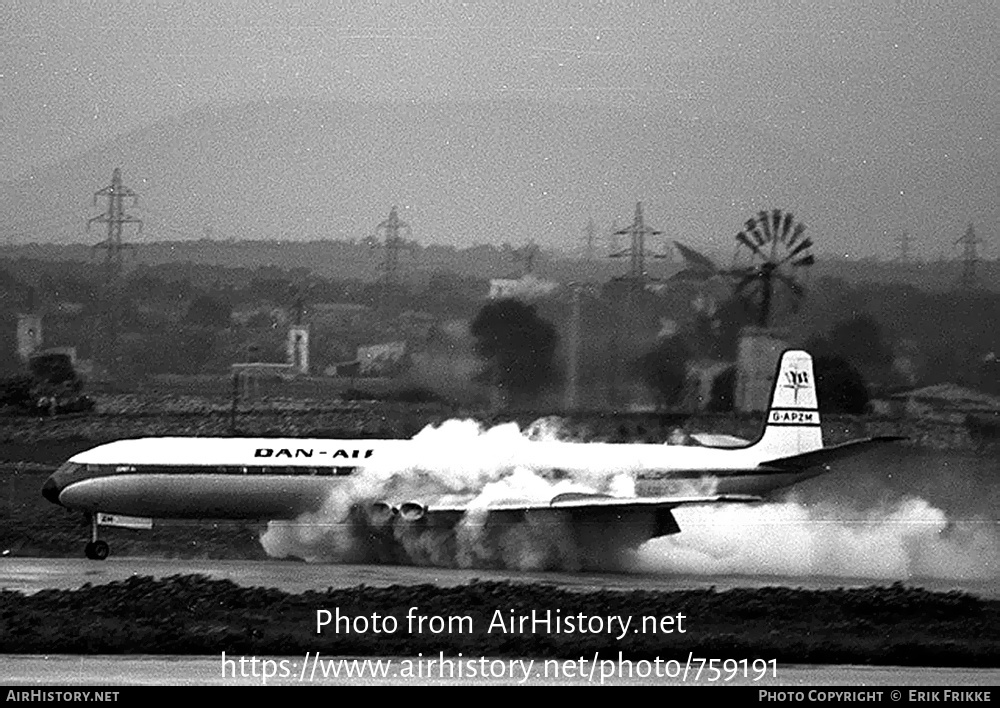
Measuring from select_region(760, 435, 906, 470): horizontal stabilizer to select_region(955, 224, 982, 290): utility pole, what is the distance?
1.54 meters

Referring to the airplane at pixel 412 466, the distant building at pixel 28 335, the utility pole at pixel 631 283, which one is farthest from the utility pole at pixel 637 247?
the distant building at pixel 28 335

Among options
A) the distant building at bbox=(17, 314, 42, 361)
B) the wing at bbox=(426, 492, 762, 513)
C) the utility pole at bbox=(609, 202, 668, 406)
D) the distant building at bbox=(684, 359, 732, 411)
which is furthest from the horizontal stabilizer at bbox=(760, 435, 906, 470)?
the distant building at bbox=(17, 314, 42, 361)

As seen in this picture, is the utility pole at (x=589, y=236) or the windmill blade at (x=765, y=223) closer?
the utility pole at (x=589, y=236)

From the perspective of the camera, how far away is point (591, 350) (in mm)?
16141

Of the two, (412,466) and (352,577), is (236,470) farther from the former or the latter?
(352,577)

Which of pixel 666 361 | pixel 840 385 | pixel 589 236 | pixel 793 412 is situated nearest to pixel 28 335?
pixel 589 236

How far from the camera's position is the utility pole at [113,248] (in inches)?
618

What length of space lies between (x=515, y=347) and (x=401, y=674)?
3.10 m

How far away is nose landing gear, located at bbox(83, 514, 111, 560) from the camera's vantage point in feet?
58.2

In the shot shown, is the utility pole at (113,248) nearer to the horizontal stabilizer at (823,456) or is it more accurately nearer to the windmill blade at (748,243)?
the windmill blade at (748,243)

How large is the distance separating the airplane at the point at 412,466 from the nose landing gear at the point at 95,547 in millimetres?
18

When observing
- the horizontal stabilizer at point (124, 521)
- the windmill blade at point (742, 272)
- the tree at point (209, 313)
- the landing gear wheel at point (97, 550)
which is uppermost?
the windmill blade at point (742, 272)

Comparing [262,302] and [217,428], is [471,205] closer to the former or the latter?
[262,302]
